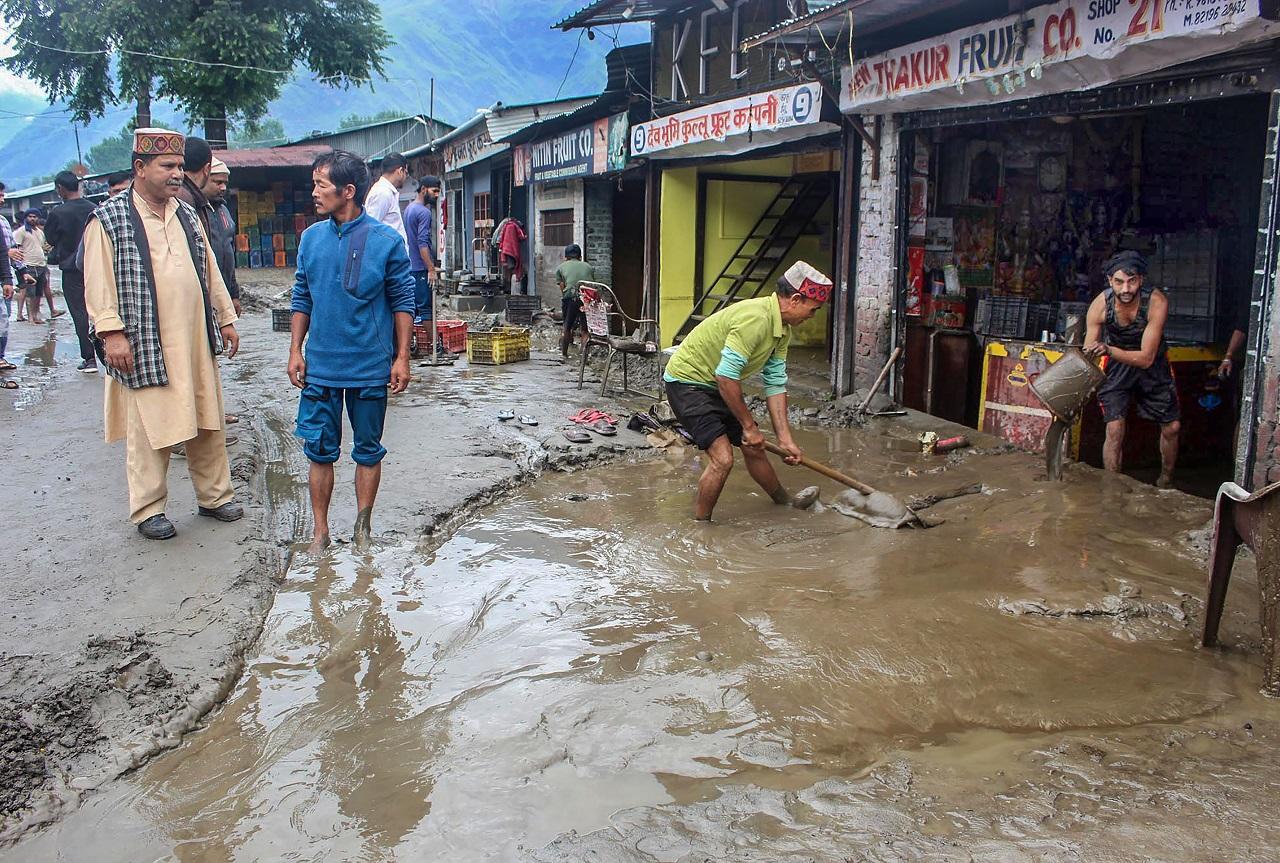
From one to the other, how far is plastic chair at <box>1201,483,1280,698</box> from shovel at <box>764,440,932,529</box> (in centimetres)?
188

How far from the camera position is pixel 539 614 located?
429 centimetres

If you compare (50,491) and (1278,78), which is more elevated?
(1278,78)

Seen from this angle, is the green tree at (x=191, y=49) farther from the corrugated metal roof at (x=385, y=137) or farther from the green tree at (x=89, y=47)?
the corrugated metal roof at (x=385, y=137)

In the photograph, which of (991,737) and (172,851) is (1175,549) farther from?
(172,851)

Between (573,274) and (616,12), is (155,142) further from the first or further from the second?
(616,12)

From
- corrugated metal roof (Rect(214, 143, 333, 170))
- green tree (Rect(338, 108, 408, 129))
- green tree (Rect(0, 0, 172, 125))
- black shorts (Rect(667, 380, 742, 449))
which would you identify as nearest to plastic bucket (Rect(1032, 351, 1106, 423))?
black shorts (Rect(667, 380, 742, 449))

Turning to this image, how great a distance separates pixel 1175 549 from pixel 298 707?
430 cm

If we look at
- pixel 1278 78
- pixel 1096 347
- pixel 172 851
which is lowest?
pixel 172 851

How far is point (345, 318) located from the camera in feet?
15.1

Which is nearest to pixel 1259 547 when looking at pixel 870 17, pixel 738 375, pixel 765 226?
pixel 738 375

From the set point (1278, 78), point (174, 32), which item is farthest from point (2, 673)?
point (174, 32)

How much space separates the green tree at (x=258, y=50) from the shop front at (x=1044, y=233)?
76.9 feet

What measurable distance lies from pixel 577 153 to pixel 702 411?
10.3m

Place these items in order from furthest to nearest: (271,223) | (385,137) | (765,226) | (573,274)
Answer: (385,137) → (271,223) → (765,226) → (573,274)
